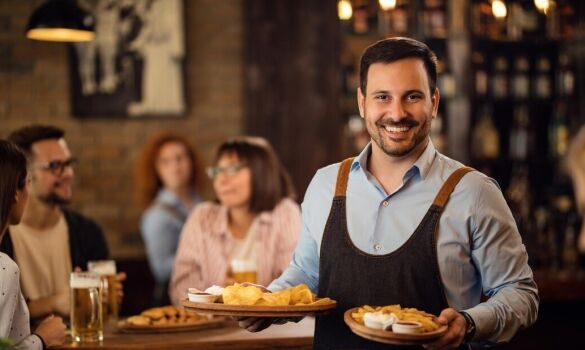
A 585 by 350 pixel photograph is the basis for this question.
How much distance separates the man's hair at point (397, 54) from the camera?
2.76 m

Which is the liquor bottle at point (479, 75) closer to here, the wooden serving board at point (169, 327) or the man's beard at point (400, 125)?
the wooden serving board at point (169, 327)

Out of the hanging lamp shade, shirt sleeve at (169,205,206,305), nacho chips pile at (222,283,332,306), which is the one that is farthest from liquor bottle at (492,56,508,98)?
nacho chips pile at (222,283,332,306)

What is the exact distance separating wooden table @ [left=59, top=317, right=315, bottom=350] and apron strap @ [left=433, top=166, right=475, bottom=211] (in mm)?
874

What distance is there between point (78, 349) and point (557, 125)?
180 inches

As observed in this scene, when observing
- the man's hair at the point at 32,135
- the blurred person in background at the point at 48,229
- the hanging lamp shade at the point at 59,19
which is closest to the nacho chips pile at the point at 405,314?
the blurred person in background at the point at 48,229

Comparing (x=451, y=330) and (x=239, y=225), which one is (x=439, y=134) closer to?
(x=239, y=225)

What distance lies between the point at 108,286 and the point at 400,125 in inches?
63.3

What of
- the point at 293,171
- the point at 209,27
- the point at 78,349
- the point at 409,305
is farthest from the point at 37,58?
the point at 409,305

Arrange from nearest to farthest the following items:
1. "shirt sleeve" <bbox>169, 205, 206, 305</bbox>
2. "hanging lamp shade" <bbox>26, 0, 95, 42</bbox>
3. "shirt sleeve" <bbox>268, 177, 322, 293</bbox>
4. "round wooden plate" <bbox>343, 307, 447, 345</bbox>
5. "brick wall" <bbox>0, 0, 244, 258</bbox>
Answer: "round wooden plate" <bbox>343, 307, 447, 345</bbox> < "shirt sleeve" <bbox>268, 177, 322, 293</bbox> < "shirt sleeve" <bbox>169, 205, 206, 305</bbox> < "hanging lamp shade" <bbox>26, 0, 95, 42</bbox> < "brick wall" <bbox>0, 0, 244, 258</bbox>

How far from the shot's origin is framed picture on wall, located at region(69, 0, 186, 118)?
20.6 feet

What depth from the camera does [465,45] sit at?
646 cm

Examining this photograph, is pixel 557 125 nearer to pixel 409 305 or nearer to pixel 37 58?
pixel 37 58

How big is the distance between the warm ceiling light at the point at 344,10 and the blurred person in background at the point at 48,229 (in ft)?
8.67

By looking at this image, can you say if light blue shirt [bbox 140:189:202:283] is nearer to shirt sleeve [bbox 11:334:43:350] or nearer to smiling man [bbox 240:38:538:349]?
shirt sleeve [bbox 11:334:43:350]
